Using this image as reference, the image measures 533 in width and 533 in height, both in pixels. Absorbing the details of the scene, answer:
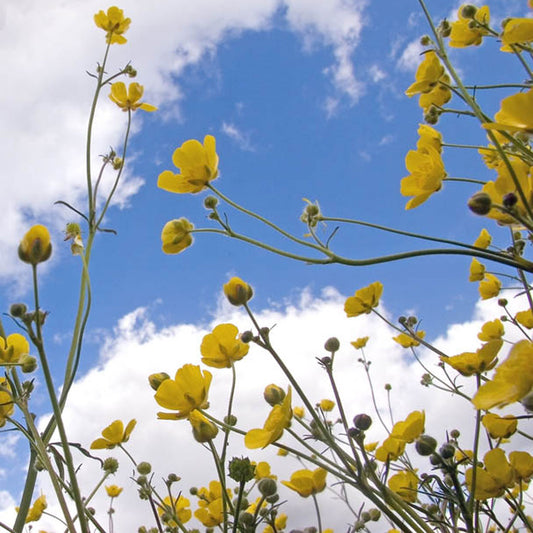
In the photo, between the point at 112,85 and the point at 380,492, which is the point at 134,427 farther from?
the point at 112,85

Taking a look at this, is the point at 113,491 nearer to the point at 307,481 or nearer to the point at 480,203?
the point at 307,481

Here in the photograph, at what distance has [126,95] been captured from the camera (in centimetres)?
304

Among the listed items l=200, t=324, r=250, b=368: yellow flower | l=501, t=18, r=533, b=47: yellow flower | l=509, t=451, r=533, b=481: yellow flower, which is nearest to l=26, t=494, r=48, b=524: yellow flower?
l=200, t=324, r=250, b=368: yellow flower

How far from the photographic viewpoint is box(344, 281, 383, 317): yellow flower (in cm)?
252

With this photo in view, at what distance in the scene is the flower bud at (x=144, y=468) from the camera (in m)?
1.94

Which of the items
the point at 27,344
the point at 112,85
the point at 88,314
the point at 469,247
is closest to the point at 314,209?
the point at 469,247

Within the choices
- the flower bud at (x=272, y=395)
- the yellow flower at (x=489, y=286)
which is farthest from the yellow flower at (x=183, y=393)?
the yellow flower at (x=489, y=286)

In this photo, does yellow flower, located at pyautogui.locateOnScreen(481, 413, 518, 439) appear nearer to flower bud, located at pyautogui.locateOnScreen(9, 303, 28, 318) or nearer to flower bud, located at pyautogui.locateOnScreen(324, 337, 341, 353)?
flower bud, located at pyautogui.locateOnScreen(324, 337, 341, 353)

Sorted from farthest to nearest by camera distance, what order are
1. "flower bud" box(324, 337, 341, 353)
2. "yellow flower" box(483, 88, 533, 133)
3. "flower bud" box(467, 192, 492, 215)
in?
"flower bud" box(324, 337, 341, 353) → "flower bud" box(467, 192, 492, 215) → "yellow flower" box(483, 88, 533, 133)

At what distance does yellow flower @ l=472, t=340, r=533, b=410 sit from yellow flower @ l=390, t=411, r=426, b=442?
0.93 metres

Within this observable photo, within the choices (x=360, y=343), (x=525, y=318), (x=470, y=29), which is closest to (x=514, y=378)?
(x=470, y=29)

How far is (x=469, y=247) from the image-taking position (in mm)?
1008

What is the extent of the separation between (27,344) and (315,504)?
1232mm

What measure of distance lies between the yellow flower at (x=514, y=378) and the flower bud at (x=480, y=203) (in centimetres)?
31
